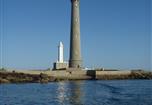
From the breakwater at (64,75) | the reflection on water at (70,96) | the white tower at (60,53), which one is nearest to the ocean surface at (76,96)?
the reflection on water at (70,96)

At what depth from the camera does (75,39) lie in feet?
197

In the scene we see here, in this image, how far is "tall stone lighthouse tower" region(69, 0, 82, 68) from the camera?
59938mm

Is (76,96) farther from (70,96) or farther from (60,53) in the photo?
(60,53)

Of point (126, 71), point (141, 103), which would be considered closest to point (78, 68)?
point (126, 71)

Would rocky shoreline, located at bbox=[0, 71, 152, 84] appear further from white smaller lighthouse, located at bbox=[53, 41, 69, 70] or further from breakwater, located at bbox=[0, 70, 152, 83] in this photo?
white smaller lighthouse, located at bbox=[53, 41, 69, 70]

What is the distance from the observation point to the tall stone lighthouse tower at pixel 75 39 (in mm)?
59938

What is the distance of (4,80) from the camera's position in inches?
2066

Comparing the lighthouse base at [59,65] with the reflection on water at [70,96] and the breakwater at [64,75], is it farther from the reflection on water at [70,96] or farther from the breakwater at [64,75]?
the reflection on water at [70,96]

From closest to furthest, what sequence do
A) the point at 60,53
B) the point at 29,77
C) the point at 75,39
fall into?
1. the point at 29,77
2. the point at 75,39
3. the point at 60,53

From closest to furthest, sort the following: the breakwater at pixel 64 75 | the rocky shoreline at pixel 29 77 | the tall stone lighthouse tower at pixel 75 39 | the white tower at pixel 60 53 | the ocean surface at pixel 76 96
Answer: the ocean surface at pixel 76 96 → the rocky shoreline at pixel 29 77 → the breakwater at pixel 64 75 → the tall stone lighthouse tower at pixel 75 39 → the white tower at pixel 60 53

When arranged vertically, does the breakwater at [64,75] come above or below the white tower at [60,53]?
below

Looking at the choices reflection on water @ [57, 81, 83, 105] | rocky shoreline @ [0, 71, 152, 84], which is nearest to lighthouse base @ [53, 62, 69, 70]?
rocky shoreline @ [0, 71, 152, 84]

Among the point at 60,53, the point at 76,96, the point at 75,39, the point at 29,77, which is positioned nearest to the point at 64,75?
the point at 60,53

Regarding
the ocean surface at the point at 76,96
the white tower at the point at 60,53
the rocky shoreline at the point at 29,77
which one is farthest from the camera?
the white tower at the point at 60,53
